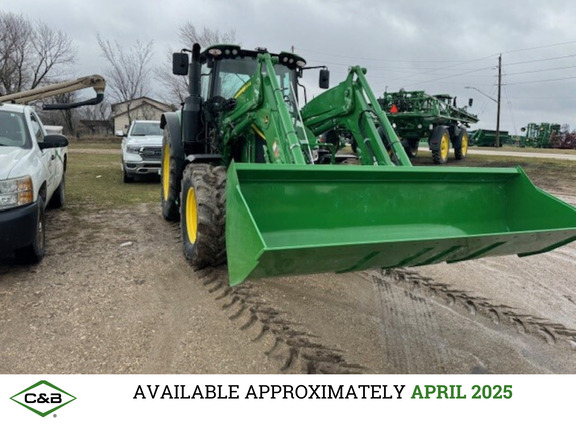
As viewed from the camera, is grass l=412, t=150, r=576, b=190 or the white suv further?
grass l=412, t=150, r=576, b=190

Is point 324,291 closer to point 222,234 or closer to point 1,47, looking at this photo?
point 222,234

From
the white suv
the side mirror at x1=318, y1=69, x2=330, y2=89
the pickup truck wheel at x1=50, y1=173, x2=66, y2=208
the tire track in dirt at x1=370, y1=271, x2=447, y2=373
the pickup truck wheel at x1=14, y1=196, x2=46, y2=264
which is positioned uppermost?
the side mirror at x1=318, y1=69, x2=330, y2=89

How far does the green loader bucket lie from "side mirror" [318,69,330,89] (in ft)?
8.82

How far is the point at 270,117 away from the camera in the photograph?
4207mm

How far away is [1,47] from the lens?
3922 cm

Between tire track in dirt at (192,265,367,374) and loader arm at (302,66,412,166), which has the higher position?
loader arm at (302,66,412,166)

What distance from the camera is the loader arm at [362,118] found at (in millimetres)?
4492

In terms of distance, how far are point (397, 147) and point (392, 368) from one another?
2185 mm

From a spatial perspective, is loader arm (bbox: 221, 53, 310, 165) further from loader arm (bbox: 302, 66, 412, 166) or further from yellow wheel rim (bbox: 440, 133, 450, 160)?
yellow wheel rim (bbox: 440, 133, 450, 160)

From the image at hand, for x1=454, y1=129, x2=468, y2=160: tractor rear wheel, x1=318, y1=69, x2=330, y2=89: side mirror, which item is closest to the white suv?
x1=318, y1=69, x2=330, y2=89: side mirror

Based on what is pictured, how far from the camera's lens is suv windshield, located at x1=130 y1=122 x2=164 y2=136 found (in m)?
12.4

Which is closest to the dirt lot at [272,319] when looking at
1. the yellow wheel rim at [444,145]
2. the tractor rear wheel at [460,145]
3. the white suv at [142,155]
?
the white suv at [142,155]

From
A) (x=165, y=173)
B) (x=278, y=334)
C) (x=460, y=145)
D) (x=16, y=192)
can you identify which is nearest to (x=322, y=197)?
(x=278, y=334)

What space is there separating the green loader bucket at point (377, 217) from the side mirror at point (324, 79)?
2.69 metres
